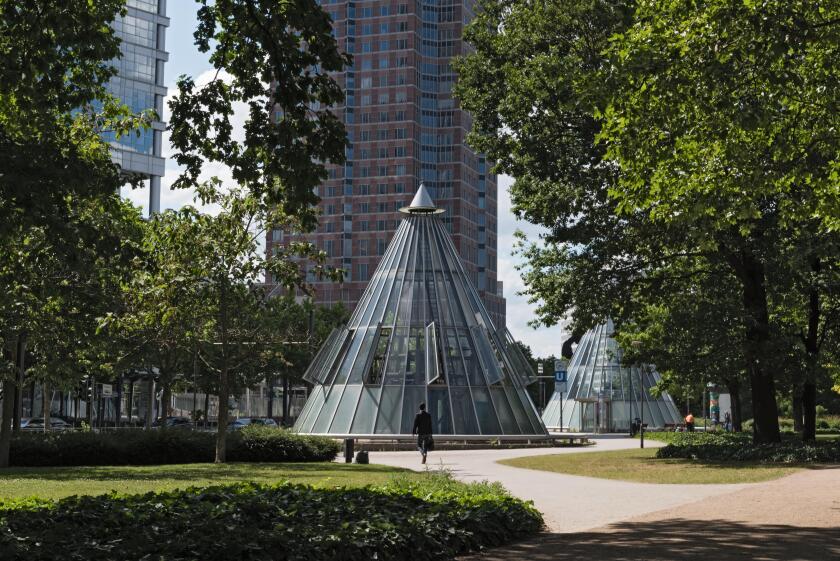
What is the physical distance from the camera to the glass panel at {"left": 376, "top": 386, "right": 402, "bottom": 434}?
43.7 metres

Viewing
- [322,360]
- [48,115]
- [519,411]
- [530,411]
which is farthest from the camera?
[322,360]

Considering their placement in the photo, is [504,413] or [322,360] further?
[322,360]

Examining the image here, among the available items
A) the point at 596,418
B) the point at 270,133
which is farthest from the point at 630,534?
the point at 596,418

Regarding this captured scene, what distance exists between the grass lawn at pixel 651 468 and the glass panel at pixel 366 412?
12.0m

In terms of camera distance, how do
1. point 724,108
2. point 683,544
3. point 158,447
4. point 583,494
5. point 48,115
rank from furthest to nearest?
A: point 158,447 → point 583,494 → point 48,115 → point 724,108 → point 683,544

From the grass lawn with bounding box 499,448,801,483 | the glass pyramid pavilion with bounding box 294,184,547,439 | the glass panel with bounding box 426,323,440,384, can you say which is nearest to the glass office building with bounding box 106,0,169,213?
the glass pyramid pavilion with bounding box 294,184,547,439

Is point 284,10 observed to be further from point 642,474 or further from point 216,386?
point 216,386

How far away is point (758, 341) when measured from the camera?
2984cm

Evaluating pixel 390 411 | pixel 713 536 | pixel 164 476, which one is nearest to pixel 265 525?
pixel 713 536

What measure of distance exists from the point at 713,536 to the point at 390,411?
32321mm

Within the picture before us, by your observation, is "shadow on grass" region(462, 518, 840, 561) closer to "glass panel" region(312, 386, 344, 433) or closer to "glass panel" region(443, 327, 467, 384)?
"glass panel" region(443, 327, 467, 384)

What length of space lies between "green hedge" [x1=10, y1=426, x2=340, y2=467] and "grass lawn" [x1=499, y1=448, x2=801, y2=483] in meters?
6.51

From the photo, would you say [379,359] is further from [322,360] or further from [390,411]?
[322,360]

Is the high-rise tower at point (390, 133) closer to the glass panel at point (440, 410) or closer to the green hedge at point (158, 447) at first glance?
the glass panel at point (440, 410)
